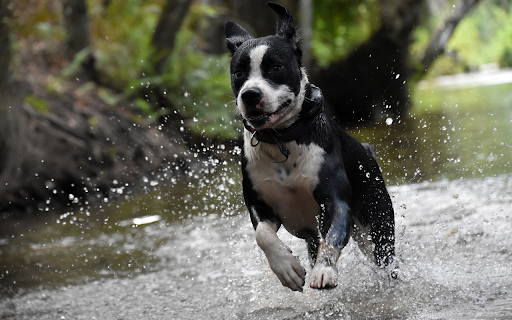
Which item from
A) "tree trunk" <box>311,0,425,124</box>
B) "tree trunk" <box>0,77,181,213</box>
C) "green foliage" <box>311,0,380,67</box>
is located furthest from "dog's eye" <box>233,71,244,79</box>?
"green foliage" <box>311,0,380,67</box>

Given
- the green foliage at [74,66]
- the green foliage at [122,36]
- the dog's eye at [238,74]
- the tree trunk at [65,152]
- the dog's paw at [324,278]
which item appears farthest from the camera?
the green foliage at [122,36]

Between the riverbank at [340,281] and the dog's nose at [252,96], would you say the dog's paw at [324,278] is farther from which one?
the dog's nose at [252,96]

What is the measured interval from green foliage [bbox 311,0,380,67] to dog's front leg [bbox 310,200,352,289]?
1120 centimetres

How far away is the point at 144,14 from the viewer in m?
13.0

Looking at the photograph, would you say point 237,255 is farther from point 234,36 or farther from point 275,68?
point 275,68

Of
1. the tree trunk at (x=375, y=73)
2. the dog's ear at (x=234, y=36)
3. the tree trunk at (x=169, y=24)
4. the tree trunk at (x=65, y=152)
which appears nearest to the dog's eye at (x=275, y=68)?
the dog's ear at (x=234, y=36)

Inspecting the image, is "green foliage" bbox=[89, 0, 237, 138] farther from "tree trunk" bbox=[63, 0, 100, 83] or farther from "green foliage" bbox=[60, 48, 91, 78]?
"green foliage" bbox=[60, 48, 91, 78]

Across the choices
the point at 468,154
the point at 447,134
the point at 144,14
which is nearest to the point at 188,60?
the point at 144,14

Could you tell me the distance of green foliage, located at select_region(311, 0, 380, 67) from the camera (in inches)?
575

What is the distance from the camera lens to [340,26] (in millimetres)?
15430

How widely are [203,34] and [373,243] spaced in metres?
16.0

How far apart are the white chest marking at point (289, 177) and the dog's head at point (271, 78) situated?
186 millimetres

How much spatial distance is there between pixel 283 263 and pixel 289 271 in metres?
0.05

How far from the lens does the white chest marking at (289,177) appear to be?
3.53 metres
